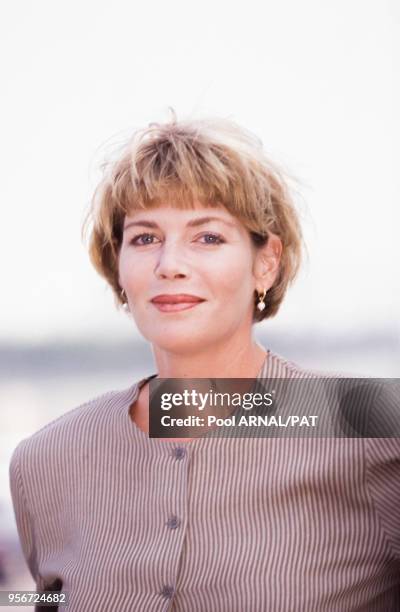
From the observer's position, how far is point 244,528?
45.2 inches

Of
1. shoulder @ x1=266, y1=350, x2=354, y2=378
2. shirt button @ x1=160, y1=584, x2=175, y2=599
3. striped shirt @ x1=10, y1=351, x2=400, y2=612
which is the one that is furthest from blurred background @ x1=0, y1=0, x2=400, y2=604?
shirt button @ x1=160, y1=584, x2=175, y2=599

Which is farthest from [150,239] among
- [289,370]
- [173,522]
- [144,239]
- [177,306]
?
[173,522]

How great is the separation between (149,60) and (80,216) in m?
0.26

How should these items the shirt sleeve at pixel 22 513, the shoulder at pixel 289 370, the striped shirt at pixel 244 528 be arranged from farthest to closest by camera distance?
the shirt sleeve at pixel 22 513 → the shoulder at pixel 289 370 → the striped shirt at pixel 244 528

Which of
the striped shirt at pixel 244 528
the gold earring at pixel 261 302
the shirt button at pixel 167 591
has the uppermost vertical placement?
the gold earring at pixel 261 302

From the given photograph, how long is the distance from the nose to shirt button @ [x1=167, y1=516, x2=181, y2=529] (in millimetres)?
344

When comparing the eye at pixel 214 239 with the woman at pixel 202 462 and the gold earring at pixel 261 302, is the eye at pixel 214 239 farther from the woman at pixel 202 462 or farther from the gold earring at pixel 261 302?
the gold earring at pixel 261 302

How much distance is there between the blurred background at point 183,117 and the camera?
3.91 feet

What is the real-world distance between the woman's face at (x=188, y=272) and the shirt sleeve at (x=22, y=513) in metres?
0.33

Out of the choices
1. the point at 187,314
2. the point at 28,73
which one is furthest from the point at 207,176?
the point at 28,73

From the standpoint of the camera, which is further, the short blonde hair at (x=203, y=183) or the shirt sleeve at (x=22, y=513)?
the shirt sleeve at (x=22, y=513)

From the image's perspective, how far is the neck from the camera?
4.05 feet

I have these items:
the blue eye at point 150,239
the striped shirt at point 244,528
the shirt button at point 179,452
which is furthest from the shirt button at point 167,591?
the blue eye at point 150,239

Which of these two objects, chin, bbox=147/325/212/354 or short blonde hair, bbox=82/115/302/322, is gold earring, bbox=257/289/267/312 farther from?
chin, bbox=147/325/212/354
